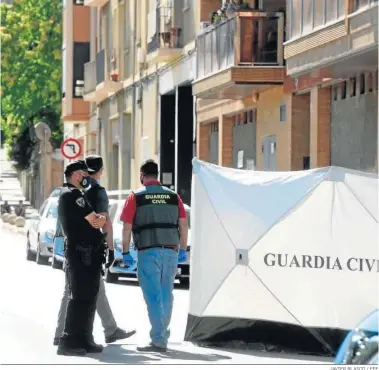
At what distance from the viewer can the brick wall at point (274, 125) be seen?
30.2 meters

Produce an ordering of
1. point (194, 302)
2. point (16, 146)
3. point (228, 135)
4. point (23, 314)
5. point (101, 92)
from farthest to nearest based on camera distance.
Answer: point (16, 146) → point (101, 92) → point (228, 135) → point (23, 314) → point (194, 302)

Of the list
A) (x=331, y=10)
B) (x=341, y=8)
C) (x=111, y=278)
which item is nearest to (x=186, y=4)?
(x=111, y=278)

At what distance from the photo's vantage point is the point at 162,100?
41.4 m

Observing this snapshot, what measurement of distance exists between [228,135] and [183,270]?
434 inches

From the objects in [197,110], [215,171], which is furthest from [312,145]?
[215,171]

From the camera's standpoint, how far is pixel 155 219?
14.6 meters

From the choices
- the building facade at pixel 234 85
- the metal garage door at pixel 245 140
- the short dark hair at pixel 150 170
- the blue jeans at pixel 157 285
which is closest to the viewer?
the blue jeans at pixel 157 285

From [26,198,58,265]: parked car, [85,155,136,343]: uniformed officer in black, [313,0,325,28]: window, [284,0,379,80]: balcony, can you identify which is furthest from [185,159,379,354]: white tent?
[26,198,58,265]: parked car

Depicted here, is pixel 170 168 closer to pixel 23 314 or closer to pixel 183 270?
pixel 183 270

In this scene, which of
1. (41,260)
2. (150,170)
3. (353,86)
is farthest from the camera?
(41,260)

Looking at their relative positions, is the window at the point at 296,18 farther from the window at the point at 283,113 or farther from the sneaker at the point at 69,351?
the sneaker at the point at 69,351

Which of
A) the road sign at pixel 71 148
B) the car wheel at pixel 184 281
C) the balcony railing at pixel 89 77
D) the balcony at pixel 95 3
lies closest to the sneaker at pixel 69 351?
the car wheel at pixel 184 281

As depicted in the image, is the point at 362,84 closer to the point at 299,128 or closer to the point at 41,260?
the point at 299,128

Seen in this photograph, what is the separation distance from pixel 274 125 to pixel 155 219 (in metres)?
16.9
